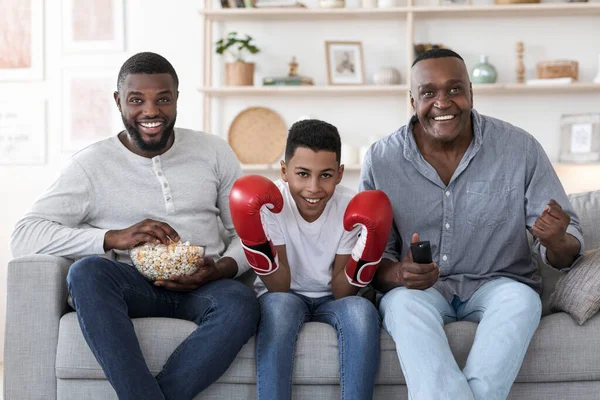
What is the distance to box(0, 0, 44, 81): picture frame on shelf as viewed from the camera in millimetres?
4098

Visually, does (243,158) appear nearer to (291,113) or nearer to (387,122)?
(291,113)

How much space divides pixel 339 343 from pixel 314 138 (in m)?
0.57

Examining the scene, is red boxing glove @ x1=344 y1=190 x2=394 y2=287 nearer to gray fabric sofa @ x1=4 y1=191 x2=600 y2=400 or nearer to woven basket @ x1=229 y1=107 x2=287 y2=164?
gray fabric sofa @ x1=4 y1=191 x2=600 y2=400

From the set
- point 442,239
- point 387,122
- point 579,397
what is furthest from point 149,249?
point 387,122

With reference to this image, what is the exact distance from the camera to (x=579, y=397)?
2002 mm

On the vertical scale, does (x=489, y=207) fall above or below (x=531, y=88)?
below

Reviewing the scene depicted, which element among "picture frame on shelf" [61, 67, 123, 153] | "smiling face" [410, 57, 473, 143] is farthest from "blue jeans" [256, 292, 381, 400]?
"picture frame on shelf" [61, 67, 123, 153]

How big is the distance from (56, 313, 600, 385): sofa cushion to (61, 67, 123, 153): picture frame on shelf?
2.32 m

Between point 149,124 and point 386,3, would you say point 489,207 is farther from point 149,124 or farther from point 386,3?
point 386,3

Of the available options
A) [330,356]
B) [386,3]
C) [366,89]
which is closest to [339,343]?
[330,356]

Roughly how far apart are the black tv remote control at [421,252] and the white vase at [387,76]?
2184mm

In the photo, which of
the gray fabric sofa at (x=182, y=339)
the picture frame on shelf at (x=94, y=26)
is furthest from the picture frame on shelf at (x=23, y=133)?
the gray fabric sofa at (x=182, y=339)

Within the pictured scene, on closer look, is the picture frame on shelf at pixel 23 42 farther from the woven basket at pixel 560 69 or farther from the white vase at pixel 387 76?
the woven basket at pixel 560 69

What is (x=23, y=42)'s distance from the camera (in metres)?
4.12
